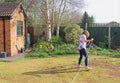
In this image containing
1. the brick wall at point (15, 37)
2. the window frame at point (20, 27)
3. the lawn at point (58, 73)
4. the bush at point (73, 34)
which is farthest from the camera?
the bush at point (73, 34)

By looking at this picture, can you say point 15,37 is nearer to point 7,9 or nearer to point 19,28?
point 19,28

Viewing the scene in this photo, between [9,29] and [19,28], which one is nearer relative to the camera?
[9,29]

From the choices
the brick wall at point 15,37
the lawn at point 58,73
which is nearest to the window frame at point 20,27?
the brick wall at point 15,37

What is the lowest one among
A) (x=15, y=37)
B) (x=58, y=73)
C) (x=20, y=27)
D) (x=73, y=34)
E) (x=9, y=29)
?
(x=58, y=73)

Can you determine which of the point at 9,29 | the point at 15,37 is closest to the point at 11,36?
the point at 9,29

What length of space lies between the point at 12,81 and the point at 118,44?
15.8 m

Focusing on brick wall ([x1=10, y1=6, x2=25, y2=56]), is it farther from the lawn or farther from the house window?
the lawn

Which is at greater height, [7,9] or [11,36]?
[7,9]

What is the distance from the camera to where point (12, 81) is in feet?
37.6

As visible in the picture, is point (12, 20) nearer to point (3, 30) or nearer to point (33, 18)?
point (3, 30)

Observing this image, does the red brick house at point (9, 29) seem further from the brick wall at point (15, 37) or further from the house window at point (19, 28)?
the house window at point (19, 28)

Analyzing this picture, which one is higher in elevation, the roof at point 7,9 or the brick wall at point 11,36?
the roof at point 7,9

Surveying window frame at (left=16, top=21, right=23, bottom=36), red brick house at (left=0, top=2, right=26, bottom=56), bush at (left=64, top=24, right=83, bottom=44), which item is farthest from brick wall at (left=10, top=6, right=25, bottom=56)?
bush at (left=64, top=24, right=83, bottom=44)

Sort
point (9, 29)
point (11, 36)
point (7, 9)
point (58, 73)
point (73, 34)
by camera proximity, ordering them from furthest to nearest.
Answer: point (73, 34)
point (7, 9)
point (11, 36)
point (9, 29)
point (58, 73)
